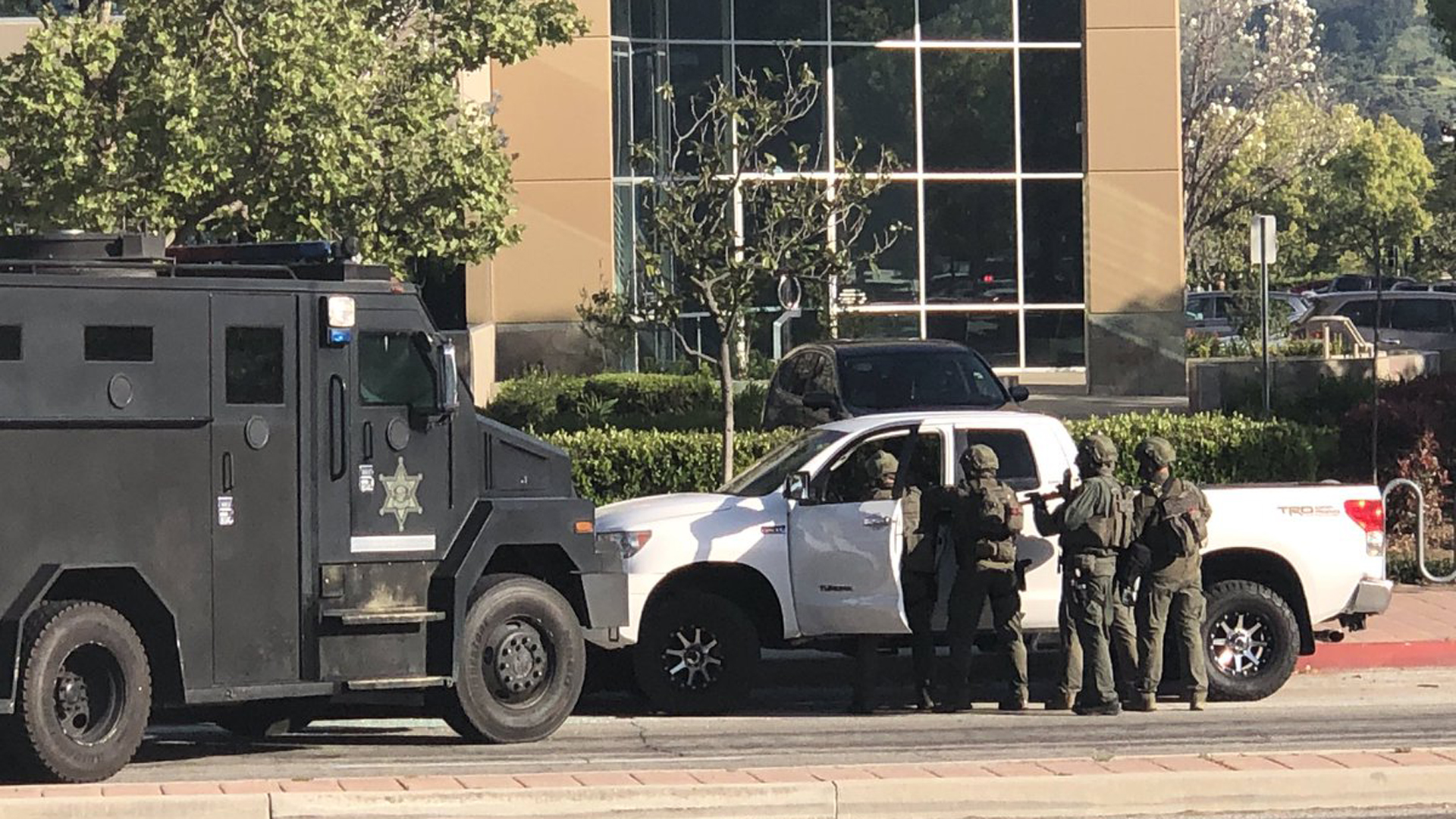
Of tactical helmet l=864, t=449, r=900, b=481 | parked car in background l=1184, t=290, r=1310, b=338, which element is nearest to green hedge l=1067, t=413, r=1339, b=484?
tactical helmet l=864, t=449, r=900, b=481

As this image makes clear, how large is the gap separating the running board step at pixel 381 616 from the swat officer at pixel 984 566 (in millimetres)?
3080

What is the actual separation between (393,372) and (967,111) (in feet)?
83.8

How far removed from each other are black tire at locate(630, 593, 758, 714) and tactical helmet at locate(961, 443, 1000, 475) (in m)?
1.60

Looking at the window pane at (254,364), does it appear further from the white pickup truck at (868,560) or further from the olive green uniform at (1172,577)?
the olive green uniform at (1172,577)

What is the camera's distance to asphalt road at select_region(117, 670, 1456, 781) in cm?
1060

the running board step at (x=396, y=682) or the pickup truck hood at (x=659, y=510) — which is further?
the pickup truck hood at (x=659, y=510)

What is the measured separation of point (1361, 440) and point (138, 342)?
44.6 ft

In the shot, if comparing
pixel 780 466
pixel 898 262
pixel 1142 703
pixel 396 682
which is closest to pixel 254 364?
pixel 396 682

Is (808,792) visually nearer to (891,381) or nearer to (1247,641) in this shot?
(1247,641)

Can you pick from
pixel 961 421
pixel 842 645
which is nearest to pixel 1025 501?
pixel 961 421

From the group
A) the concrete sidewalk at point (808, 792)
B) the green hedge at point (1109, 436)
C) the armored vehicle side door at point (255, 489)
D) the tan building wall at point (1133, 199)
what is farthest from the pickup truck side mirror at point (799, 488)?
the tan building wall at point (1133, 199)

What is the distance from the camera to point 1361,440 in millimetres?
20438

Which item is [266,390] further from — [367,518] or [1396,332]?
[1396,332]

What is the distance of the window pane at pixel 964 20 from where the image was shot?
35281 mm
